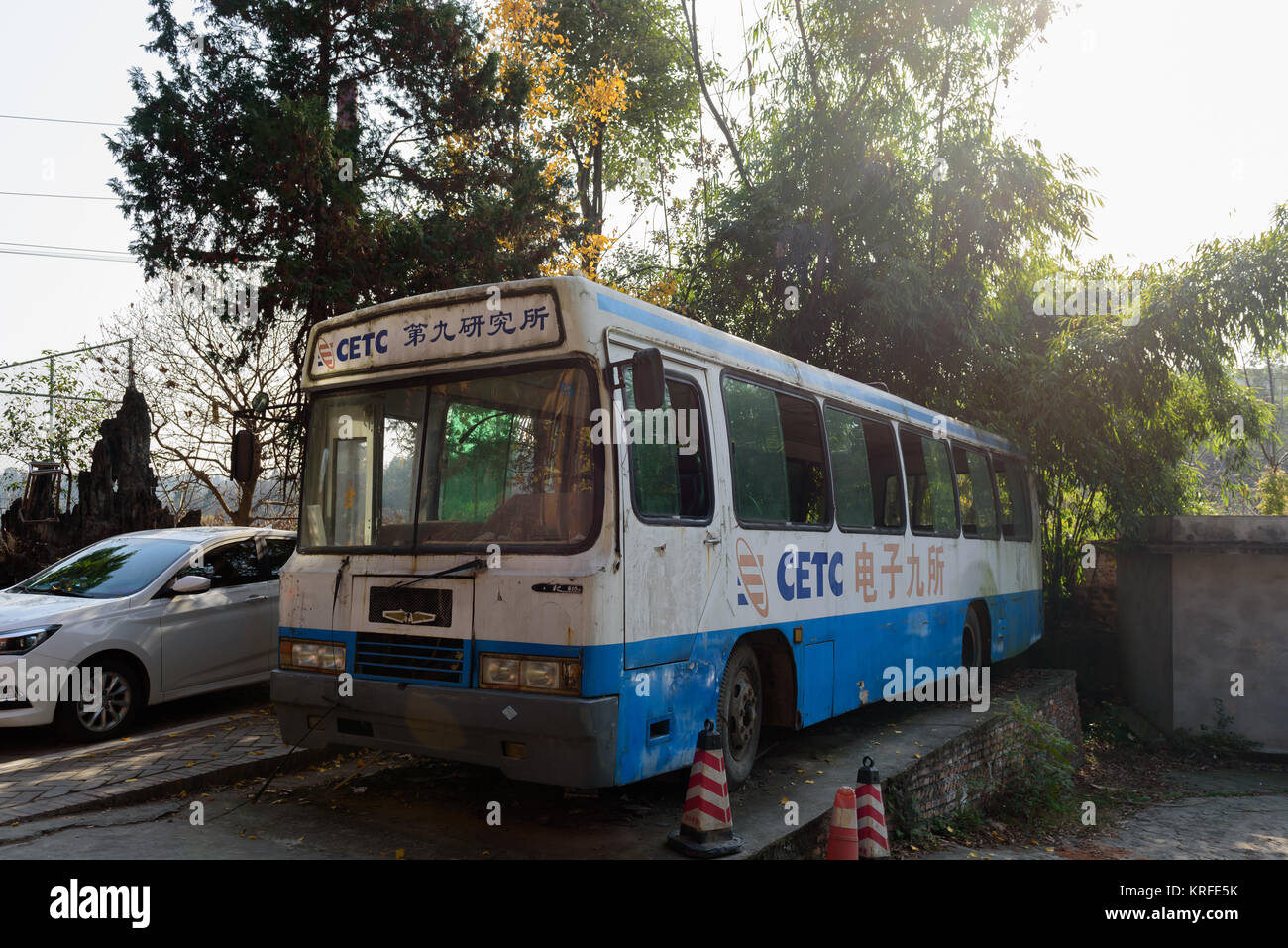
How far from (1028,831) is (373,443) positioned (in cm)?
773

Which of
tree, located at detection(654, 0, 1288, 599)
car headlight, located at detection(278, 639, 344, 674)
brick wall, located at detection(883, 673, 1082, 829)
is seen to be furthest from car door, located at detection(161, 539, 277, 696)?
tree, located at detection(654, 0, 1288, 599)

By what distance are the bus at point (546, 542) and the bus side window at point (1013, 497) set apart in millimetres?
6802

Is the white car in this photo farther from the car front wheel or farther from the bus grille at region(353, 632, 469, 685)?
the bus grille at region(353, 632, 469, 685)

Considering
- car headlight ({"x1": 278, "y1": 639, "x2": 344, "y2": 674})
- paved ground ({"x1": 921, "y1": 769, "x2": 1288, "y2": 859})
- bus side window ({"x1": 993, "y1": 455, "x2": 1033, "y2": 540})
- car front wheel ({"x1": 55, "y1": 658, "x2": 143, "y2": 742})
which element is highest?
bus side window ({"x1": 993, "y1": 455, "x2": 1033, "y2": 540})

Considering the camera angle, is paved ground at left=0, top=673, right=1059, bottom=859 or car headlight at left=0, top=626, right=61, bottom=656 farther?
car headlight at left=0, top=626, right=61, bottom=656

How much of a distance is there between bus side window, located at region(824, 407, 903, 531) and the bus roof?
0.35m

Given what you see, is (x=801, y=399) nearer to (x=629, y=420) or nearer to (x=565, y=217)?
(x=629, y=420)

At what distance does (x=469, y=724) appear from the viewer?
5.16 meters

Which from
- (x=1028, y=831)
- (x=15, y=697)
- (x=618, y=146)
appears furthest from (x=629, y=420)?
(x=618, y=146)

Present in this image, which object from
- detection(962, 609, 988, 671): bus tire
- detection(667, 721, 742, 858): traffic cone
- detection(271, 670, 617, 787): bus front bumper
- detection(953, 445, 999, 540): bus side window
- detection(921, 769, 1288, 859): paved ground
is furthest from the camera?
detection(962, 609, 988, 671): bus tire

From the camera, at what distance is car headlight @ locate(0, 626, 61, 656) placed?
7.70 m

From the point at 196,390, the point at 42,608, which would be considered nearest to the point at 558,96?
the point at 196,390

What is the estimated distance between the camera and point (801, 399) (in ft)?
25.2

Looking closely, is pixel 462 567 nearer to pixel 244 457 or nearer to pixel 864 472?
pixel 244 457
